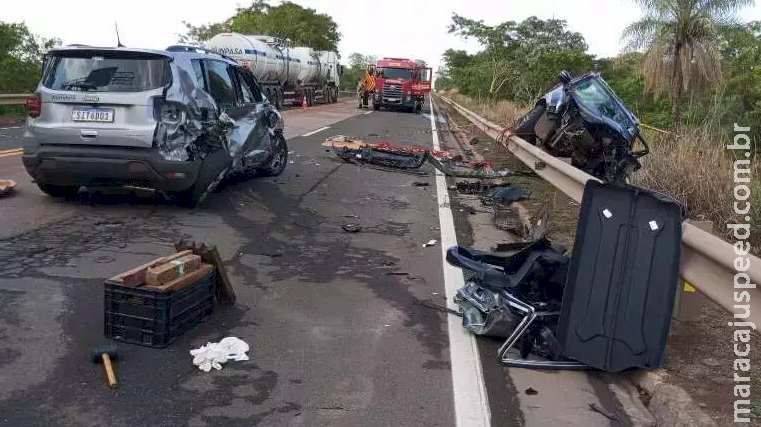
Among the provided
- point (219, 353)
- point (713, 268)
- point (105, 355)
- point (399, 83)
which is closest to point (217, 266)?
point (219, 353)

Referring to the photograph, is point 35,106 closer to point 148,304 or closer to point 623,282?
point 148,304

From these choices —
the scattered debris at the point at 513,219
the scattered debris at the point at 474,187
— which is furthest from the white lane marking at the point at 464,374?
the scattered debris at the point at 474,187

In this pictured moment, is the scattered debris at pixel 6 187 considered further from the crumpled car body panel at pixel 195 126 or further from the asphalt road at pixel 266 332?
the crumpled car body panel at pixel 195 126

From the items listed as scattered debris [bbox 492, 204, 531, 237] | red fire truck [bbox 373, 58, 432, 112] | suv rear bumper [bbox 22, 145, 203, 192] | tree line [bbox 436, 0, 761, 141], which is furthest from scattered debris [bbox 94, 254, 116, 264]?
red fire truck [bbox 373, 58, 432, 112]

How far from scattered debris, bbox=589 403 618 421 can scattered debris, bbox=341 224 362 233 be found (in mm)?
4403

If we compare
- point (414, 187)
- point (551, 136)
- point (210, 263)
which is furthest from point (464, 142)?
point (210, 263)

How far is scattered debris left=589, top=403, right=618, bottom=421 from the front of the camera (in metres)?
3.80

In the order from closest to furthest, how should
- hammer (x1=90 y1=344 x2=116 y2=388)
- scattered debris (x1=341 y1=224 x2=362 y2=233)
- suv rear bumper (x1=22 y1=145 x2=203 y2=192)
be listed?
hammer (x1=90 y1=344 x2=116 y2=388) < suv rear bumper (x1=22 y1=145 x2=203 y2=192) < scattered debris (x1=341 y1=224 x2=362 y2=233)

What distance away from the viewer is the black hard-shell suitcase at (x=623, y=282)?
414 centimetres

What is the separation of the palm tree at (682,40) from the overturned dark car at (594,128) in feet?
64.7

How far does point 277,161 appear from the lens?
37.7ft

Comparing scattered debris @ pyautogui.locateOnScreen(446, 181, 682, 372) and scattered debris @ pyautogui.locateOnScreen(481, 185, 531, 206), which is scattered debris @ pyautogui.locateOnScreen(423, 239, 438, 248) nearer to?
scattered debris @ pyautogui.locateOnScreen(481, 185, 531, 206)

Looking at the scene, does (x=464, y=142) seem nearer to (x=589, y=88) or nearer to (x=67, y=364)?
(x=589, y=88)

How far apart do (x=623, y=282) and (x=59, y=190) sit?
6.74m
